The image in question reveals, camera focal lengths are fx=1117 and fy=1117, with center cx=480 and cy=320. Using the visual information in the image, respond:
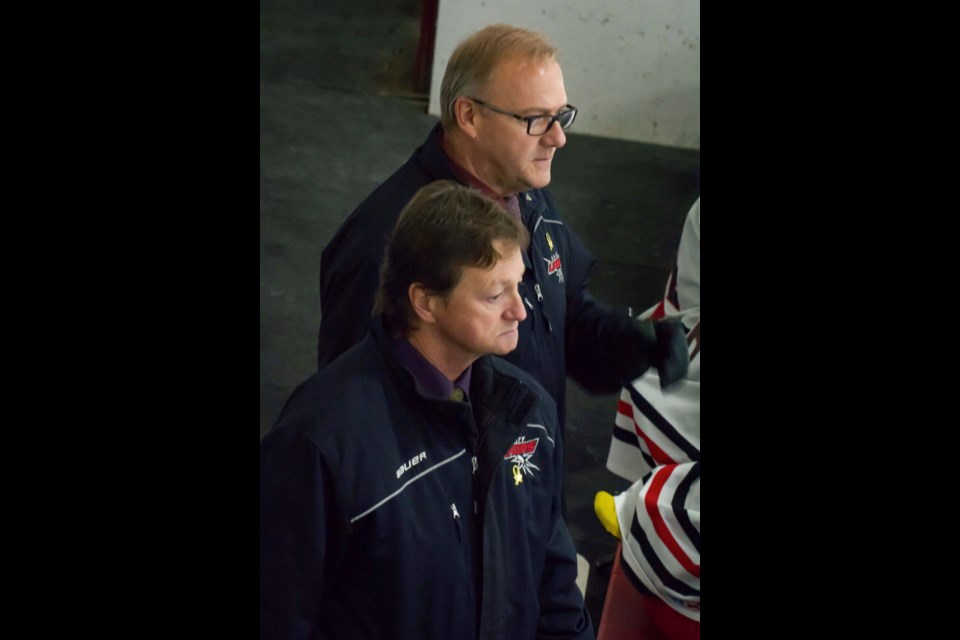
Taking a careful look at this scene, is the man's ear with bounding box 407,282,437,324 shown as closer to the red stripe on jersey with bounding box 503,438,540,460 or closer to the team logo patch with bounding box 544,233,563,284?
the red stripe on jersey with bounding box 503,438,540,460

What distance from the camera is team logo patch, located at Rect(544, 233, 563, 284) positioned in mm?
2854

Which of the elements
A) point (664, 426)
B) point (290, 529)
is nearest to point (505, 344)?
point (290, 529)

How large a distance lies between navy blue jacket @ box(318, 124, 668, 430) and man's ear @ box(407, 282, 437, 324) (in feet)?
1.35

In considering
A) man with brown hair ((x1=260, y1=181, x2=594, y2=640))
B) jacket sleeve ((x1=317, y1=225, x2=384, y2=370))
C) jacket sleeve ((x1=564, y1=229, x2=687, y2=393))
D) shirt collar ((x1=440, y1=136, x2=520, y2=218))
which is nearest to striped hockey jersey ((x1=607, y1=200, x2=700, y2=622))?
jacket sleeve ((x1=564, y1=229, x2=687, y2=393))

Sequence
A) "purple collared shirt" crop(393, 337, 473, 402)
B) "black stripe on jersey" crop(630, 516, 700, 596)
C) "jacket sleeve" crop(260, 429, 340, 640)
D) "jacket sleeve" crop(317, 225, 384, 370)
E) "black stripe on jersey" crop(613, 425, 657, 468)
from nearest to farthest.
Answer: "jacket sleeve" crop(260, 429, 340, 640)
"purple collared shirt" crop(393, 337, 473, 402)
"jacket sleeve" crop(317, 225, 384, 370)
"black stripe on jersey" crop(630, 516, 700, 596)
"black stripe on jersey" crop(613, 425, 657, 468)

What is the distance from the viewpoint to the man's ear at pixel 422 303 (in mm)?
2129

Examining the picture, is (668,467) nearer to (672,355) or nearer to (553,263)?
(672,355)

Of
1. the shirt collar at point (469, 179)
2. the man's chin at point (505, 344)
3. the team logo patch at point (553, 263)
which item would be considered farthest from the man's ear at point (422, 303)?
the team logo patch at point (553, 263)

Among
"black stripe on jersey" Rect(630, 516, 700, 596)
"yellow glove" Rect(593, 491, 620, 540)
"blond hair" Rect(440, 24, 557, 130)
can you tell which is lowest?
"black stripe on jersey" Rect(630, 516, 700, 596)

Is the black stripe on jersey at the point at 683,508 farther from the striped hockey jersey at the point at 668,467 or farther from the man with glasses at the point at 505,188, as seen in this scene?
the man with glasses at the point at 505,188
